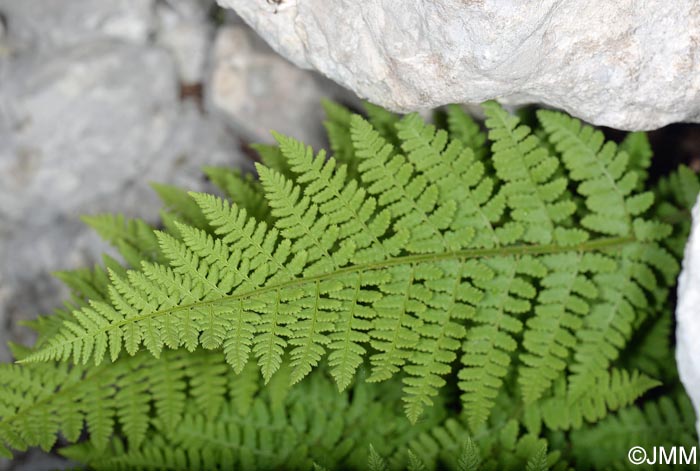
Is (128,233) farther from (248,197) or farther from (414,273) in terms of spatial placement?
(414,273)

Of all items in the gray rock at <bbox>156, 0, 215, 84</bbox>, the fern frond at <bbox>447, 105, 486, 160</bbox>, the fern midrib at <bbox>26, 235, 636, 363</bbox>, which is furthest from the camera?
Answer: the gray rock at <bbox>156, 0, 215, 84</bbox>

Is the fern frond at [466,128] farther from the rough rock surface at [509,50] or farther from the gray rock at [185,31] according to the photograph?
the gray rock at [185,31]

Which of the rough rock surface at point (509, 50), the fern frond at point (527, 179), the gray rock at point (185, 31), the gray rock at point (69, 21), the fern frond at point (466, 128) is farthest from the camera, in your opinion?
the gray rock at point (185, 31)

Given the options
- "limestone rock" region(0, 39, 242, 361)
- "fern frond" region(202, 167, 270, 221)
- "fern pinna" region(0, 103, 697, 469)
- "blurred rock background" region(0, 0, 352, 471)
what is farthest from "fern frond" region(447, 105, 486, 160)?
"limestone rock" region(0, 39, 242, 361)

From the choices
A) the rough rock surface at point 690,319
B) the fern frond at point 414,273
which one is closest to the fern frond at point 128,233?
the fern frond at point 414,273

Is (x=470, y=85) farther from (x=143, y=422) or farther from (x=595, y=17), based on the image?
(x=143, y=422)

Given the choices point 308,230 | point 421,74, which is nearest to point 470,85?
point 421,74

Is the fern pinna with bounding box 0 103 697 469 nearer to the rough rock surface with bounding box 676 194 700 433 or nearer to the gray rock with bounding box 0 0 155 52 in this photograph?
the rough rock surface with bounding box 676 194 700 433
